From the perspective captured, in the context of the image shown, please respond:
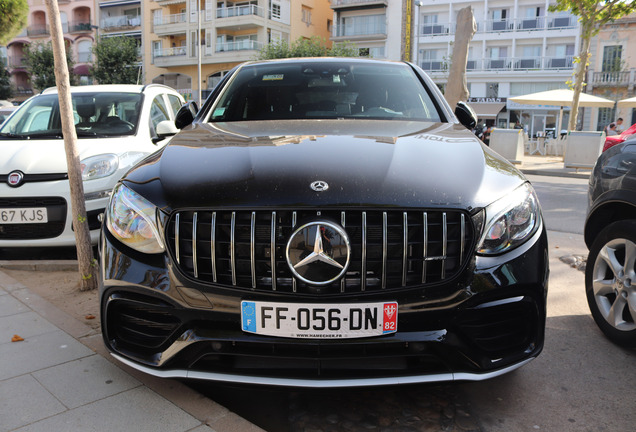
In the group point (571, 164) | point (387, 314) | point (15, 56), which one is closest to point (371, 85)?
point (387, 314)

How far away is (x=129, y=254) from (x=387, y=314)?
1024 mm

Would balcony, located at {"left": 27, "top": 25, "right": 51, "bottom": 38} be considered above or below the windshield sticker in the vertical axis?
above

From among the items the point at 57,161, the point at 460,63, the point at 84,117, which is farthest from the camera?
the point at 460,63

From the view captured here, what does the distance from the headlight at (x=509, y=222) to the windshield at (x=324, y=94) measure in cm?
117

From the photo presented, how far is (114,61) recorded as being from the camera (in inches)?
1864

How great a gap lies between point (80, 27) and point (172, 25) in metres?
11.8

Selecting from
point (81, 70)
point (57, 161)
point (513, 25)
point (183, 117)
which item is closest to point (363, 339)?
point (183, 117)

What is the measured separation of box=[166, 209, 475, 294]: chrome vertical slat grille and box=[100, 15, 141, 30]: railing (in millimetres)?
55681

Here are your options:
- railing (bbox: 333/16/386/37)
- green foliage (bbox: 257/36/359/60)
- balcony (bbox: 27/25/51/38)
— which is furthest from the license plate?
balcony (bbox: 27/25/51/38)

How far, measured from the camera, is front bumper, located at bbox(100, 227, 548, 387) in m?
2.04

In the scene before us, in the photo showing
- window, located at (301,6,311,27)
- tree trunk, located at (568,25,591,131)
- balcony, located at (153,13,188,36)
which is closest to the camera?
tree trunk, located at (568,25,591,131)

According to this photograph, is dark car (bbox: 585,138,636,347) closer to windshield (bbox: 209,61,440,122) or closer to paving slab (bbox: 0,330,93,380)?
windshield (bbox: 209,61,440,122)

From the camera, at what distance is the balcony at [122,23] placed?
52.4 meters

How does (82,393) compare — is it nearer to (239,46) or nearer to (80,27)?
(239,46)
